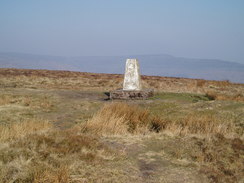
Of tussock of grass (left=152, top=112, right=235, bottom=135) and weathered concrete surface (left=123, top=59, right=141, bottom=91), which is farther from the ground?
weathered concrete surface (left=123, top=59, right=141, bottom=91)

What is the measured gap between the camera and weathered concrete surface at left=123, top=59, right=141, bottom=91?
17.6 m

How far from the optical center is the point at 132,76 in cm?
1770

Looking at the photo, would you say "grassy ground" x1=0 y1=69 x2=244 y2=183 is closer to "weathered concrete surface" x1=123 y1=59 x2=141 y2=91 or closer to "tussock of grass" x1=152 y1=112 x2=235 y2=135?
"tussock of grass" x1=152 y1=112 x2=235 y2=135

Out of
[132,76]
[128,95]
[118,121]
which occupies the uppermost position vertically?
[132,76]

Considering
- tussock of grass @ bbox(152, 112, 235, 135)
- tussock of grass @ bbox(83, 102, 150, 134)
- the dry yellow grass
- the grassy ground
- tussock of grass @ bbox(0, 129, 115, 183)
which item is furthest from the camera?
the dry yellow grass

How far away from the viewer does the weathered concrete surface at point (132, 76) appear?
17609 millimetres

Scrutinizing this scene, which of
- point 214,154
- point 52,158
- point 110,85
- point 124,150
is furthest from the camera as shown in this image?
point 110,85

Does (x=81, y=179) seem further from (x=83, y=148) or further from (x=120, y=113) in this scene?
(x=120, y=113)

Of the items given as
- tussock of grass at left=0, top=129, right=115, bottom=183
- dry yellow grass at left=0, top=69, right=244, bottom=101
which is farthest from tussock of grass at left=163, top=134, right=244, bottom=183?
dry yellow grass at left=0, top=69, right=244, bottom=101

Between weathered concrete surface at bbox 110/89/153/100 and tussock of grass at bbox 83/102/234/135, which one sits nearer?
tussock of grass at bbox 83/102/234/135

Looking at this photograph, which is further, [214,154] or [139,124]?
[139,124]

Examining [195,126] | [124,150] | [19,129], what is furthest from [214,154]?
[19,129]

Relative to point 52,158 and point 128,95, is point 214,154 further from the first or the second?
point 128,95

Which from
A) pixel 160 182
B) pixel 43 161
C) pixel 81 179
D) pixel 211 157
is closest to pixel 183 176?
pixel 160 182
